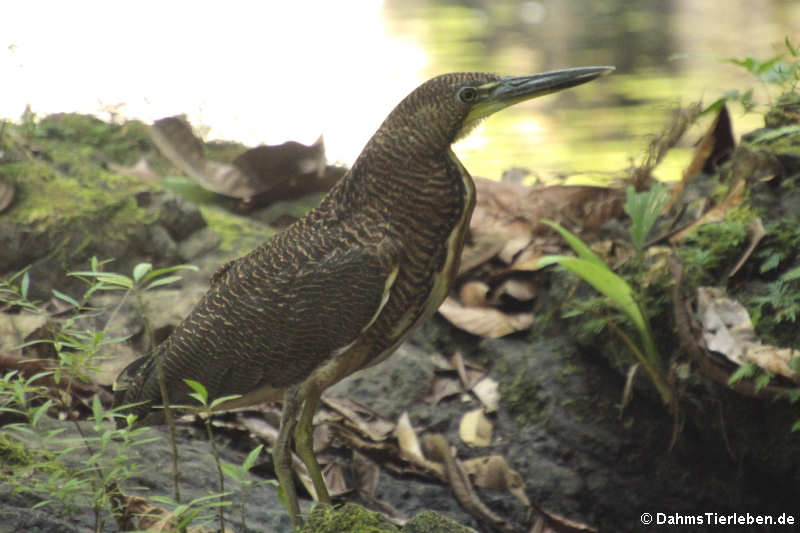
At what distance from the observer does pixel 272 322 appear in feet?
10.3

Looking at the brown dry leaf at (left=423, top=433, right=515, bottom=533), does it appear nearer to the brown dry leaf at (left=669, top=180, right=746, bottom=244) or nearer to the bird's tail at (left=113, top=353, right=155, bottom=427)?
the bird's tail at (left=113, top=353, right=155, bottom=427)

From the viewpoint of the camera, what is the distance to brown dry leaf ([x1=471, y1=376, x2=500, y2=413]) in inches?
163

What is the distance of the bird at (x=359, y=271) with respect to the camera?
3.05 metres

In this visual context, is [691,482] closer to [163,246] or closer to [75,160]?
[163,246]

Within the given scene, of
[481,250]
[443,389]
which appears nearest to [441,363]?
[443,389]

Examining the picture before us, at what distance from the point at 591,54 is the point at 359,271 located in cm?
807

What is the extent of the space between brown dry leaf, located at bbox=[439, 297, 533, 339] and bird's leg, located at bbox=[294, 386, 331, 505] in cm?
130

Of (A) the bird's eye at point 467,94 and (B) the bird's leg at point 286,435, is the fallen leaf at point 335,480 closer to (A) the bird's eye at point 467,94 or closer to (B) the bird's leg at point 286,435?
(B) the bird's leg at point 286,435

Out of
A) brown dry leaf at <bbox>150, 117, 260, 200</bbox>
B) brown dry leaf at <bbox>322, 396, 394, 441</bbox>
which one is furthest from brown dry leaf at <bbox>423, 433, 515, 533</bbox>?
brown dry leaf at <bbox>150, 117, 260, 200</bbox>

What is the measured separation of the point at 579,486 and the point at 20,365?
7.38 ft

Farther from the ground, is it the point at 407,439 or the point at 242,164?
the point at 242,164

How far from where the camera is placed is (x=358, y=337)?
307cm

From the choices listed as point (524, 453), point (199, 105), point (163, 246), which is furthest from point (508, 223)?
point (199, 105)

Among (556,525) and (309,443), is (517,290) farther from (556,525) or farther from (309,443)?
(309,443)
